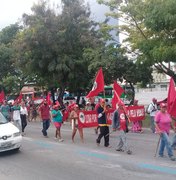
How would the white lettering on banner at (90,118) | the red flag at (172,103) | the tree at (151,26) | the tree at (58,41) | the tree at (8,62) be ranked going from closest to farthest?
1. the red flag at (172,103)
2. the white lettering on banner at (90,118)
3. the tree at (151,26)
4. the tree at (58,41)
5. the tree at (8,62)

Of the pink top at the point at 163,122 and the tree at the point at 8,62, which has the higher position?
the tree at the point at 8,62

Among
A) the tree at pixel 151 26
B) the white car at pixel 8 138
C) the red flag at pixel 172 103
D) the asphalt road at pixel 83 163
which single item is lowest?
the asphalt road at pixel 83 163

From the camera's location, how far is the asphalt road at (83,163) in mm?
8512

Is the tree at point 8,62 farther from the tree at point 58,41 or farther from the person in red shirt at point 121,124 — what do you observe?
the person in red shirt at point 121,124

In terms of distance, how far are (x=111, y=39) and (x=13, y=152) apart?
1557cm

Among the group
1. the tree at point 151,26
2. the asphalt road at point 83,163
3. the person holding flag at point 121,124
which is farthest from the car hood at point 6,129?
the tree at point 151,26

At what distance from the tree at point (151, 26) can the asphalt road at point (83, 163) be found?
5.42 meters

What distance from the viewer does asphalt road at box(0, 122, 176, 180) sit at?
851cm

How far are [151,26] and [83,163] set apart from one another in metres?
8.58

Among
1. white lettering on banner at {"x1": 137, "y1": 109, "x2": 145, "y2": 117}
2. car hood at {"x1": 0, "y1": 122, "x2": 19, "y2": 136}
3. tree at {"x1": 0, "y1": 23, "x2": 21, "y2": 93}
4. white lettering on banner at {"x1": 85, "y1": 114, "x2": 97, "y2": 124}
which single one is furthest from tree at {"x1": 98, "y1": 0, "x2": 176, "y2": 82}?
tree at {"x1": 0, "y1": 23, "x2": 21, "y2": 93}

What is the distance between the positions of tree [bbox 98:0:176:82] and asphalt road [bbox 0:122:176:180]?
5.42m

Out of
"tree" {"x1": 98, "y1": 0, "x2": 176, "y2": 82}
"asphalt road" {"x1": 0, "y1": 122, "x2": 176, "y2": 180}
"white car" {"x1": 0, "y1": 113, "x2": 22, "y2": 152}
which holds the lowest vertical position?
"asphalt road" {"x1": 0, "y1": 122, "x2": 176, "y2": 180}

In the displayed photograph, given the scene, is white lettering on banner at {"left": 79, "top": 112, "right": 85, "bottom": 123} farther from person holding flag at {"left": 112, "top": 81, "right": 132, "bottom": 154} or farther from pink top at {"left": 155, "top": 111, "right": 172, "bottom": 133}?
pink top at {"left": 155, "top": 111, "right": 172, "bottom": 133}

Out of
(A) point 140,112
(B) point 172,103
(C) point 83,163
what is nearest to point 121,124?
(B) point 172,103
